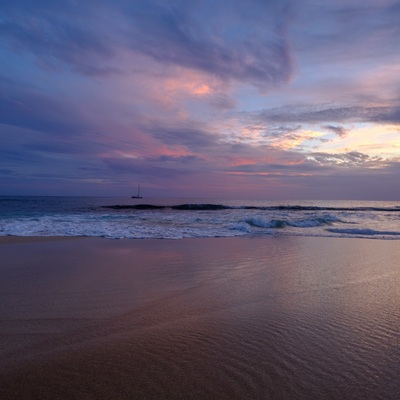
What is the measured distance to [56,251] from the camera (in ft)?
29.8

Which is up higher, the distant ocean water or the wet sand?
the distant ocean water

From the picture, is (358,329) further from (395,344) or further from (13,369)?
(13,369)

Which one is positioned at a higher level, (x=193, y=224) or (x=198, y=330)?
(x=193, y=224)

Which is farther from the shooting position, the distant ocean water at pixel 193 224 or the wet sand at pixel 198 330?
the distant ocean water at pixel 193 224

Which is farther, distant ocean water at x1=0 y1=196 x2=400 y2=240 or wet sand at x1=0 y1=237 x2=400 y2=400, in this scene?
distant ocean water at x1=0 y1=196 x2=400 y2=240

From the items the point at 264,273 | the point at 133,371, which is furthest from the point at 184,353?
the point at 264,273

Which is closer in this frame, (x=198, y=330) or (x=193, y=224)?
(x=198, y=330)

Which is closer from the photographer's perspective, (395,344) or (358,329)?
(395,344)

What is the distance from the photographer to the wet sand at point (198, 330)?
2.62 metres

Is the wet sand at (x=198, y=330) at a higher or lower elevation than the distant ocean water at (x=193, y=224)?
lower

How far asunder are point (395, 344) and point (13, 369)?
3.54 metres

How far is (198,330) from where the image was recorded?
375cm

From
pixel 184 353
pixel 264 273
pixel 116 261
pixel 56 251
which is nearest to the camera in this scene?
pixel 184 353

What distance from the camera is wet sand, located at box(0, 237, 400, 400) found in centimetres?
262
